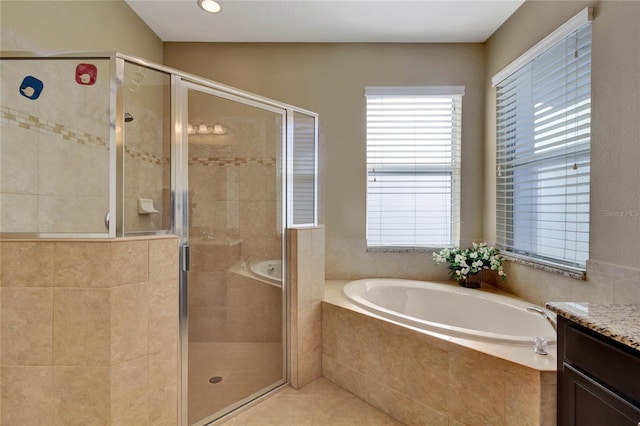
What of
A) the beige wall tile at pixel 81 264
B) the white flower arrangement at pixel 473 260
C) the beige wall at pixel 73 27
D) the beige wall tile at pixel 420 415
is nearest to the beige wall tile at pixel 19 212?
the beige wall tile at pixel 81 264

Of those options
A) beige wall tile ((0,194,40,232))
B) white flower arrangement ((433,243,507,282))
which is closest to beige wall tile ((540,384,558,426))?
white flower arrangement ((433,243,507,282))

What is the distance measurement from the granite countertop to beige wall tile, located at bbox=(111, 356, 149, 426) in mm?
1716

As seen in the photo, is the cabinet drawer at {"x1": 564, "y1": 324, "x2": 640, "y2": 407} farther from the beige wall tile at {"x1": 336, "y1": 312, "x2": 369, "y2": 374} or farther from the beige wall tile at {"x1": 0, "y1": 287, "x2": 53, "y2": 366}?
the beige wall tile at {"x1": 0, "y1": 287, "x2": 53, "y2": 366}

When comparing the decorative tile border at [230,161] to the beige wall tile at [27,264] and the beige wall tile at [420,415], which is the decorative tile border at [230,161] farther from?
the beige wall tile at [420,415]

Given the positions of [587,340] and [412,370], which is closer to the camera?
[587,340]

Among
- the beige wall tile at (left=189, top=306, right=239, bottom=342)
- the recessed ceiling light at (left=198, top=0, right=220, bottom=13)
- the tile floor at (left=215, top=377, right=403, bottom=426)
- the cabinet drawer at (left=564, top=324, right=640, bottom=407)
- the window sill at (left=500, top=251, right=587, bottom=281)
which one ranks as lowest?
the tile floor at (left=215, top=377, right=403, bottom=426)

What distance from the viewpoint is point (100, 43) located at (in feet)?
6.20

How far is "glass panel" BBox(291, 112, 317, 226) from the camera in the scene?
6.44 ft

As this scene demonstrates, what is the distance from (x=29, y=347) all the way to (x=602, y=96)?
2935mm

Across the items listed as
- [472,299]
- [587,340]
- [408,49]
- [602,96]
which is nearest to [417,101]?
[408,49]

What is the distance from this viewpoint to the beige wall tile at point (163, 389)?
1351 mm

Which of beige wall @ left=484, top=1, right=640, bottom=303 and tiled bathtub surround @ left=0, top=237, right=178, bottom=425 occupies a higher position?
beige wall @ left=484, top=1, right=640, bottom=303

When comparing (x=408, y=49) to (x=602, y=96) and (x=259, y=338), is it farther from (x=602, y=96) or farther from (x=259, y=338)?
(x=259, y=338)

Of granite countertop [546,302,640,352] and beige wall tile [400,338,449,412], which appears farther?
beige wall tile [400,338,449,412]
